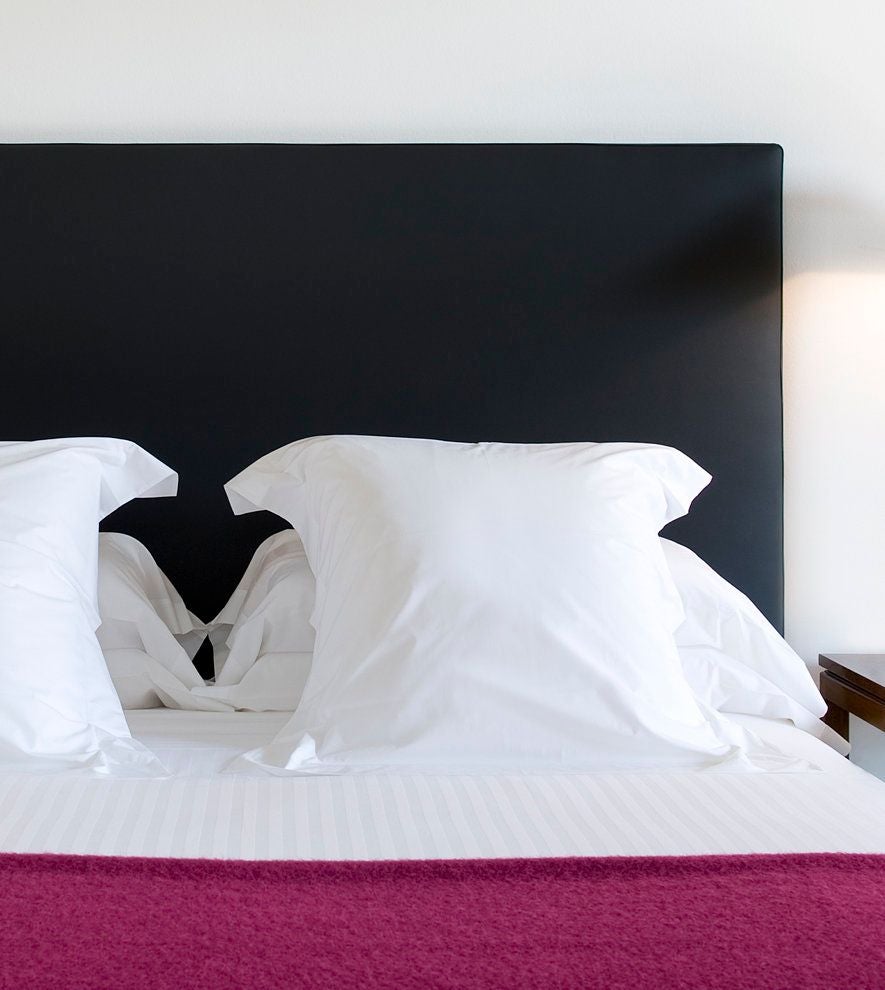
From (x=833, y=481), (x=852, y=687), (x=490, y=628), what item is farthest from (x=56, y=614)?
(x=833, y=481)

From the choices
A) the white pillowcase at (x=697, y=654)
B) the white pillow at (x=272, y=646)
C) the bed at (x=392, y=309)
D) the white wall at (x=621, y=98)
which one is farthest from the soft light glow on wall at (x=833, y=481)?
the white pillow at (x=272, y=646)

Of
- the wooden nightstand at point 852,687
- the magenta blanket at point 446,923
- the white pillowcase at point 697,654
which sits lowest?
the wooden nightstand at point 852,687

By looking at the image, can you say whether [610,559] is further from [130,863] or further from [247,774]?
[130,863]

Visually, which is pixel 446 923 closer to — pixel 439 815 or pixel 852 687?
pixel 439 815

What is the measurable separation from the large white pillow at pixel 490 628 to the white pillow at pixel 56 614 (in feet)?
0.75

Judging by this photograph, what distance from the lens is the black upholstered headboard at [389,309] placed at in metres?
2.11

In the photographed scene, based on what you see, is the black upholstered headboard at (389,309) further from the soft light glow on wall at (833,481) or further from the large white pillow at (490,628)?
the large white pillow at (490,628)

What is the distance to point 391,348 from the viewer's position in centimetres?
215

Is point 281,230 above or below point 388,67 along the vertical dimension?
below

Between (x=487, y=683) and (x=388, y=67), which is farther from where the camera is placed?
(x=388, y=67)

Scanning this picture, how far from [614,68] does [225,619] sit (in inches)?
51.3

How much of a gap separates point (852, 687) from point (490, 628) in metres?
0.88

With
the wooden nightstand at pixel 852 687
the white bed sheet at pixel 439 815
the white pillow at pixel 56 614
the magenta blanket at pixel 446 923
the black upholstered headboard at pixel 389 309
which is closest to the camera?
the magenta blanket at pixel 446 923

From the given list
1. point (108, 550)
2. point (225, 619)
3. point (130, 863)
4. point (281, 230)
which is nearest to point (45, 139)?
point (281, 230)
